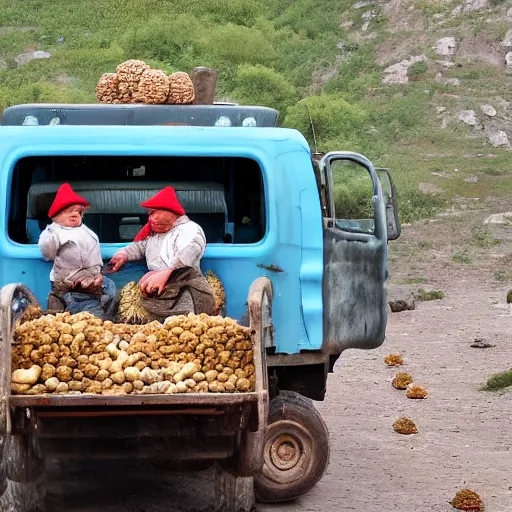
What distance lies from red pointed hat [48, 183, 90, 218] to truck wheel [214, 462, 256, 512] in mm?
1907

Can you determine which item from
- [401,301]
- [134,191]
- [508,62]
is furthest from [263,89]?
[134,191]

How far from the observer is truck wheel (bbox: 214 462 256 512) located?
7.03 metres

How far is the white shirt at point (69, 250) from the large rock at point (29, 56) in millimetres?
43743

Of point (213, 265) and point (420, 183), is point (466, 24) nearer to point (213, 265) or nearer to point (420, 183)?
point (420, 183)

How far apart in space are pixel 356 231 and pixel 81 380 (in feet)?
9.25

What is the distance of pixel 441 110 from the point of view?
42875mm

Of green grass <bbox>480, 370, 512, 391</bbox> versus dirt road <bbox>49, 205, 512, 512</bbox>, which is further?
green grass <bbox>480, 370, 512, 391</bbox>

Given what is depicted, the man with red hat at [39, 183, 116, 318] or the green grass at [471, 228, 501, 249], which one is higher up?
the man with red hat at [39, 183, 116, 318]

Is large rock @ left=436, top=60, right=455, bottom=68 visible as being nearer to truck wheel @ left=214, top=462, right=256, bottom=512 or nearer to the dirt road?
the dirt road

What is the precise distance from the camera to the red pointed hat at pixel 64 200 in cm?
Result: 752

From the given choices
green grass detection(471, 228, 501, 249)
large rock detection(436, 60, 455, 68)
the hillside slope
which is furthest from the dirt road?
large rock detection(436, 60, 455, 68)

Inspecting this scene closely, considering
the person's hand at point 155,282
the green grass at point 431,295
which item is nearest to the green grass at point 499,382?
the person's hand at point 155,282

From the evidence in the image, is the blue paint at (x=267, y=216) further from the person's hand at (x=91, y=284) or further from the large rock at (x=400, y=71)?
the large rock at (x=400, y=71)

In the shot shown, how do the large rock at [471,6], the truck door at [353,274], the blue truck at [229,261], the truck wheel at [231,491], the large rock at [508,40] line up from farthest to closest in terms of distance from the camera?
the large rock at [471,6]
the large rock at [508,40]
the truck door at [353,274]
the truck wheel at [231,491]
the blue truck at [229,261]
